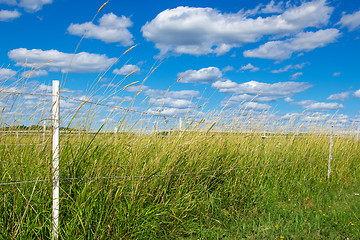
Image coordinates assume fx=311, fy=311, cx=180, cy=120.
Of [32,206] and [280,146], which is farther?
[280,146]

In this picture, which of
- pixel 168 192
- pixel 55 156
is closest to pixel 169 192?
pixel 168 192

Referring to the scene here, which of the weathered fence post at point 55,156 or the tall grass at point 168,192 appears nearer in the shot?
the weathered fence post at point 55,156

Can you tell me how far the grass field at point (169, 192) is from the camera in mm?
2848

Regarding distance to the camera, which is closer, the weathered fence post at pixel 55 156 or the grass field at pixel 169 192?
the weathered fence post at pixel 55 156

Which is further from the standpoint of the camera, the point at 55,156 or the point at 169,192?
the point at 169,192

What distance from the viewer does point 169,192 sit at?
3736 mm

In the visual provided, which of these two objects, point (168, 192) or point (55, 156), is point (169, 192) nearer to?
point (168, 192)

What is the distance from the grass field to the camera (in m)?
2.85

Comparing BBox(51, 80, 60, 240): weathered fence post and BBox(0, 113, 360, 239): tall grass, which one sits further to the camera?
BBox(0, 113, 360, 239): tall grass

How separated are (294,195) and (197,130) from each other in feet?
7.39

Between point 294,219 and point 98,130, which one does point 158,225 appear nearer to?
point 98,130

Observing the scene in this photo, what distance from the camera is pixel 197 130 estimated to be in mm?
A: 4770

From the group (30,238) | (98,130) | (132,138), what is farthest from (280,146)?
(30,238)

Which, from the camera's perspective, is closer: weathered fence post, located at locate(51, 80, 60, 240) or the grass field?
weathered fence post, located at locate(51, 80, 60, 240)
